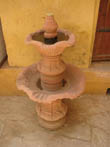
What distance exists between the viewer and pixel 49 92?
6.17 ft

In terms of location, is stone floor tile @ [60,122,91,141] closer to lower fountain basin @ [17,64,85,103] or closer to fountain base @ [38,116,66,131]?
fountain base @ [38,116,66,131]

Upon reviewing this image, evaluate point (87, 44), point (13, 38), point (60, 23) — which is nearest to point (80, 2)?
point (60, 23)

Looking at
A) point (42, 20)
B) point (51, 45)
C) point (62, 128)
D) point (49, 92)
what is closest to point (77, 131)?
point (62, 128)

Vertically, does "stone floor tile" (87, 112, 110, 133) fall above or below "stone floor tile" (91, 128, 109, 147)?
above

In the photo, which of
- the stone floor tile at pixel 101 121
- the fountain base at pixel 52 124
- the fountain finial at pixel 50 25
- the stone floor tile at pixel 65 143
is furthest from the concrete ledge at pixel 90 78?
the fountain finial at pixel 50 25

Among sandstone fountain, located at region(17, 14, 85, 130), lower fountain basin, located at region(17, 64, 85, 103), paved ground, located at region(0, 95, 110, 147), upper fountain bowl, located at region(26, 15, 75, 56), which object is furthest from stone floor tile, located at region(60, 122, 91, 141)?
upper fountain bowl, located at region(26, 15, 75, 56)

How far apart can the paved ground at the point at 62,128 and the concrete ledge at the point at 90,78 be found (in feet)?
0.41

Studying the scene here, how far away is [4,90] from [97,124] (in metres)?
1.67

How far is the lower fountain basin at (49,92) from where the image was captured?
5.32 feet

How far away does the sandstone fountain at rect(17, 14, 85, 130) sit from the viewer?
1564 mm

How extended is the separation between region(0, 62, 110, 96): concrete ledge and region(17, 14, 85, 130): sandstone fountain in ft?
1.93

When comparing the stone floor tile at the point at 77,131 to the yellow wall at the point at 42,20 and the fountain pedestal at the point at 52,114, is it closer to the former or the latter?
the fountain pedestal at the point at 52,114

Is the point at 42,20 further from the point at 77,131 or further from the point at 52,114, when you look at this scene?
the point at 77,131

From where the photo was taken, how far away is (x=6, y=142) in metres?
2.07
